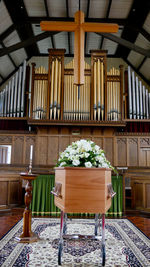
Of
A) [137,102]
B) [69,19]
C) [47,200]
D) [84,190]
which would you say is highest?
[69,19]

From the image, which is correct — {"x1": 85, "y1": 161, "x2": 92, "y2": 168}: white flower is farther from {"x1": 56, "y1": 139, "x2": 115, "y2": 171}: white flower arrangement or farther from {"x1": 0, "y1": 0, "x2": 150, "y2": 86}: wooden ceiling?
{"x1": 0, "y1": 0, "x2": 150, "y2": 86}: wooden ceiling

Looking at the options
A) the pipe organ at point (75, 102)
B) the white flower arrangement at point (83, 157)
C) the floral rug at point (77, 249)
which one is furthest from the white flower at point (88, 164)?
the pipe organ at point (75, 102)

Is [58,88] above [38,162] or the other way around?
above

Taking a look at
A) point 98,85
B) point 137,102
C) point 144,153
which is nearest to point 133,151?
point 144,153

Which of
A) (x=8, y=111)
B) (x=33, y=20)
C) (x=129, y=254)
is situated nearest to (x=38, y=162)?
(x=8, y=111)

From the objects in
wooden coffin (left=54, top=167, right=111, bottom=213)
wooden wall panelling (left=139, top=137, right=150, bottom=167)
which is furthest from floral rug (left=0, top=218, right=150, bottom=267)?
wooden wall panelling (left=139, top=137, right=150, bottom=167)

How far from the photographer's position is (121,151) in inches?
353

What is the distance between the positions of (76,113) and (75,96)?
2.04 ft

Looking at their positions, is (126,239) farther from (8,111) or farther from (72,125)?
(8,111)

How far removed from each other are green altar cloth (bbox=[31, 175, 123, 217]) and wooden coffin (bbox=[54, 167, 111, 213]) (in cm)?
318

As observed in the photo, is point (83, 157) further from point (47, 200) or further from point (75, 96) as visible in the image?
point (75, 96)

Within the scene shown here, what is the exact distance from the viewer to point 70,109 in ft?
27.0

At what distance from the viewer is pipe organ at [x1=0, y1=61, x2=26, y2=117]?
9.05 meters

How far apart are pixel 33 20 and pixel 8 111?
11.0 feet
